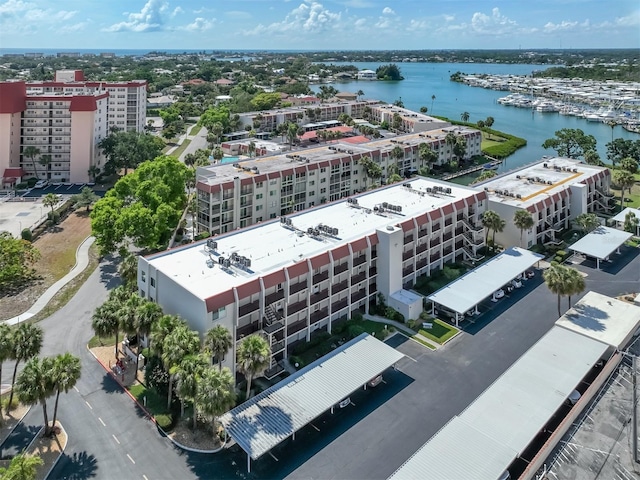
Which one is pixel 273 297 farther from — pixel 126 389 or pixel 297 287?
pixel 126 389

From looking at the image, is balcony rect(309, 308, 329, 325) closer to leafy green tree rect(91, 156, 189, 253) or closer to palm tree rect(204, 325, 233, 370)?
palm tree rect(204, 325, 233, 370)

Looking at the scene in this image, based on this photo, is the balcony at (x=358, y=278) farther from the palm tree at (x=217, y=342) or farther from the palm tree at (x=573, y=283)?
the palm tree at (x=573, y=283)

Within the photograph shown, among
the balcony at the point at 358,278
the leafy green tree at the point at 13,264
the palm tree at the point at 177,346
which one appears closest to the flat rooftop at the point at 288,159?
the leafy green tree at the point at 13,264

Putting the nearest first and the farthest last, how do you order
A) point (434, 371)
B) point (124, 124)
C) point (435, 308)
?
point (434, 371) < point (435, 308) < point (124, 124)

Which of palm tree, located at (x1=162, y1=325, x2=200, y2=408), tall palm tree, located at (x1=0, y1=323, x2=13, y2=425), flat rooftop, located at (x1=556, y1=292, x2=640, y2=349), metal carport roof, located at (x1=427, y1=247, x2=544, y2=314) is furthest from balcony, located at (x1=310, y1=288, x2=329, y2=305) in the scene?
tall palm tree, located at (x1=0, y1=323, x2=13, y2=425)

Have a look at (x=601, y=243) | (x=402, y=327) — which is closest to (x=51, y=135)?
(x=402, y=327)

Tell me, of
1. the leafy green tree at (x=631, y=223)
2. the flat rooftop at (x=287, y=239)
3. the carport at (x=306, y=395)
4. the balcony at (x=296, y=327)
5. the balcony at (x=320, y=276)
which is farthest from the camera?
the leafy green tree at (x=631, y=223)

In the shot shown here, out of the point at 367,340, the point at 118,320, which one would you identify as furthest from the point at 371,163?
the point at 118,320

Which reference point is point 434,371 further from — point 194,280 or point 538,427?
point 194,280
